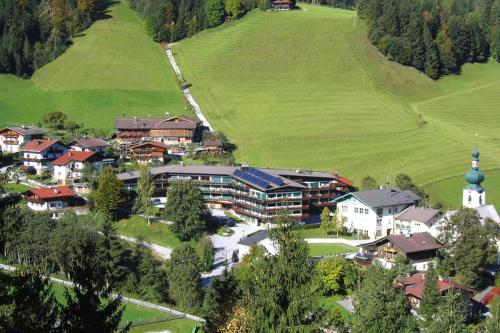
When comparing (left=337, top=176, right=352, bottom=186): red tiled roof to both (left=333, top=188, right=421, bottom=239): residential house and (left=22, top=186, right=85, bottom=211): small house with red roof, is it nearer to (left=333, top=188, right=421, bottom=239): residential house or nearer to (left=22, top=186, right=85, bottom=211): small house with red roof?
(left=333, top=188, right=421, bottom=239): residential house

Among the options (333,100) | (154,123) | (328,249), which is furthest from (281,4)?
(328,249)

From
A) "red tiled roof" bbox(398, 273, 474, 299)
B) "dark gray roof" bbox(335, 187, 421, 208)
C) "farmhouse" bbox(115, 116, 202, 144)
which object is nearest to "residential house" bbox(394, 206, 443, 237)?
"dark gray roof" bbox(335, 187, 421, 208)

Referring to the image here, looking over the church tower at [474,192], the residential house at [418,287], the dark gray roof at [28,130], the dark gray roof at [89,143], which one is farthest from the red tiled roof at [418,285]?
the dark gray roof at [28,130]

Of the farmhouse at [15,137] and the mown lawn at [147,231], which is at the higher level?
the farmhouse at [15,137]

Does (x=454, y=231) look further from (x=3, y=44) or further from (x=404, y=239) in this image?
(x=3, y=44)

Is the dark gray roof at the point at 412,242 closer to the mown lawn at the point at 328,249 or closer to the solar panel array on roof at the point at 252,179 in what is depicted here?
the mown lawn at the point at 328,249

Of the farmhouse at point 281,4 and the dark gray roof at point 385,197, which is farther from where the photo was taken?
the farmhouse at point 281,4

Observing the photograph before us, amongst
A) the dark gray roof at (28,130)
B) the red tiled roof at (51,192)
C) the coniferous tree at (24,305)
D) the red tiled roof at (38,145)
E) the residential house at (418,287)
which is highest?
the coniferous tree at (24,305)
